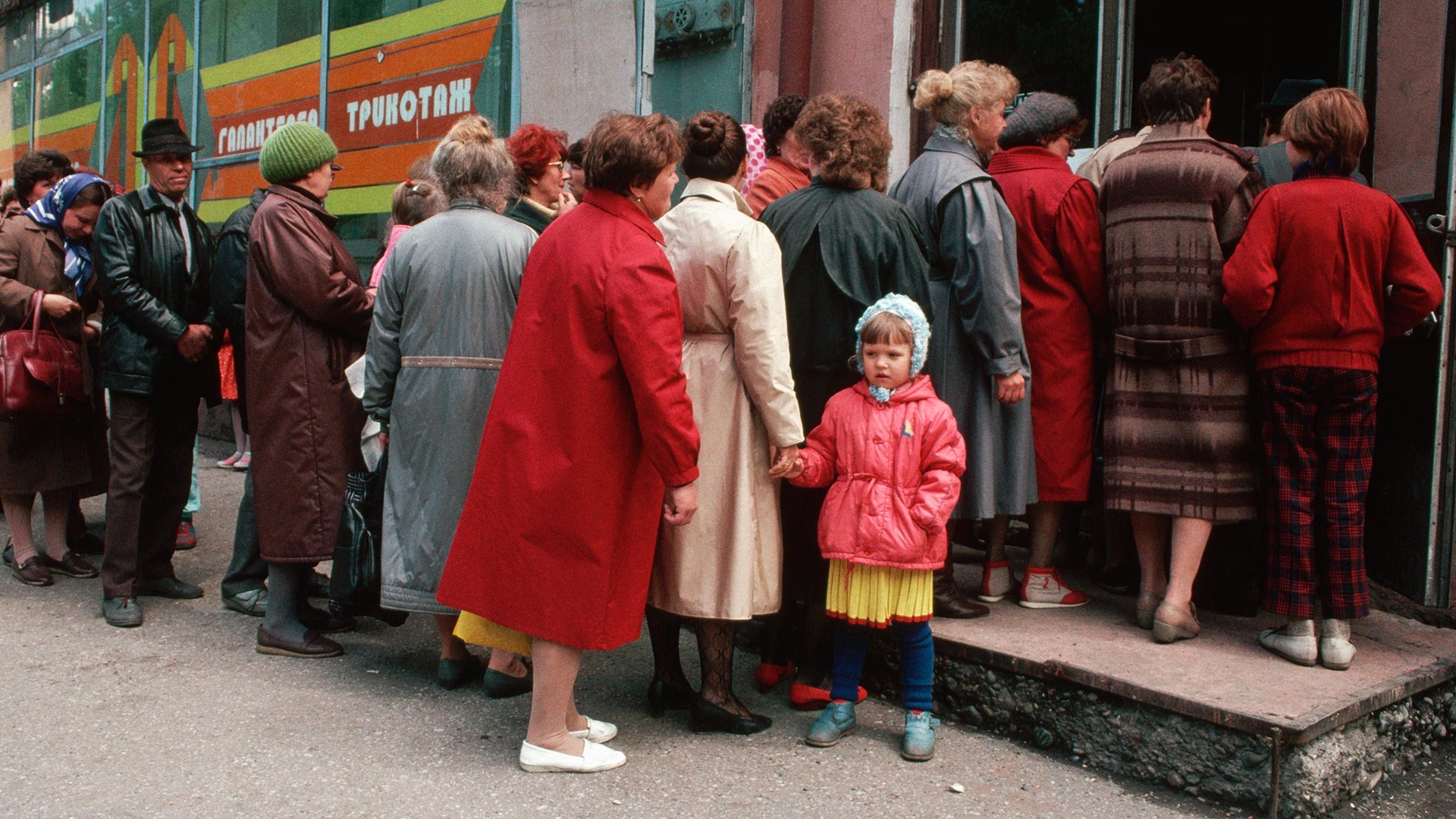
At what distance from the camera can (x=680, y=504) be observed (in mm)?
3354

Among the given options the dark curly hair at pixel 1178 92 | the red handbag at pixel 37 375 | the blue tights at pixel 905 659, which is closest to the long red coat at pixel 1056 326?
the dark curly hair at pixel 1178 92

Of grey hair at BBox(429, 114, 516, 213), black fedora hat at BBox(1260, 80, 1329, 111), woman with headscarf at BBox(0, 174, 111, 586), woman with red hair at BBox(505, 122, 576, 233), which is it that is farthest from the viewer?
woman with headscarf at BBox(0, 174, 111, 586)

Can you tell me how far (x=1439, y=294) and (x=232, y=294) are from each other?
4352 millimetres

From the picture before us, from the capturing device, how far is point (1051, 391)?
4.30 m

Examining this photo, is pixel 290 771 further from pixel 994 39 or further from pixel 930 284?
pixel 994 39

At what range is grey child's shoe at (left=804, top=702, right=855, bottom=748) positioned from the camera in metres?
3.67

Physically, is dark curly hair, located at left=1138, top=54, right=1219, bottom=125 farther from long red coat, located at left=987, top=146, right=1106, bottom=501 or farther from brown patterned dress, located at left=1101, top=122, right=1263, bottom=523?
long red coat, located at left=987, top=146, right=1106, bottom=501

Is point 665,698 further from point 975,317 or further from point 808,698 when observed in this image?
point 975,317

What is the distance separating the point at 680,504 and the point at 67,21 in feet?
44.3

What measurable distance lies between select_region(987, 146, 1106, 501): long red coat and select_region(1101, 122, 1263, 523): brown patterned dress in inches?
8.3

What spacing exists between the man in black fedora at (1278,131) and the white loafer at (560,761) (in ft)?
9.95

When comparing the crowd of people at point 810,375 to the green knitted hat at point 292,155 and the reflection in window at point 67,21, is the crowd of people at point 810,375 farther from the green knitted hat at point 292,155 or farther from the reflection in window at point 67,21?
the reflection in window at point 67,21

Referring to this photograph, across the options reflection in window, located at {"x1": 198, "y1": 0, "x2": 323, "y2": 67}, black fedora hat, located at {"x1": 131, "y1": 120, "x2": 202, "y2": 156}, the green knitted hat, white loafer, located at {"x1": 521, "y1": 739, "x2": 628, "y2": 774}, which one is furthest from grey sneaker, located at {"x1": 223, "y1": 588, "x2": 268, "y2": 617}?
reflection in window, located at {"x1": 198, "y1": 0, "x2": 323, "y2": 67}

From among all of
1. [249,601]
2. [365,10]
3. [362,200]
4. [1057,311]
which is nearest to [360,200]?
[362,200]
